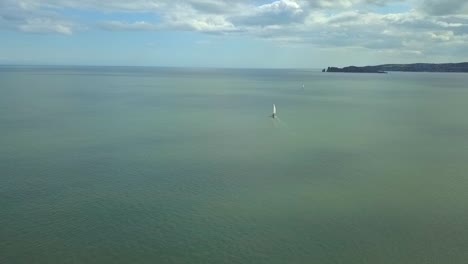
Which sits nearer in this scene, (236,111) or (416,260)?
(416,260)

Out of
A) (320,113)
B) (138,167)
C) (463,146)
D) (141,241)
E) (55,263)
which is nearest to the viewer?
(55,263)

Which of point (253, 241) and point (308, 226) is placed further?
point (308, 226)

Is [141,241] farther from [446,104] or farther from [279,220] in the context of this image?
[446,104]

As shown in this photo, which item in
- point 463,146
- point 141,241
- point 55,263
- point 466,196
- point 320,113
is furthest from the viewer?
point 320,113

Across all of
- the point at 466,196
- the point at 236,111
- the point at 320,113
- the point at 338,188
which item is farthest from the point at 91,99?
the point at 466,196

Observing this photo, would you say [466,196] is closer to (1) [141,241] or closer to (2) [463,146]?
(2) [463,146]

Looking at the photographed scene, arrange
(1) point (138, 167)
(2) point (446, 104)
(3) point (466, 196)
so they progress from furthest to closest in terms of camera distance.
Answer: (2) point (446, 104), (1) point (138, 167), (3) point (466, 196)

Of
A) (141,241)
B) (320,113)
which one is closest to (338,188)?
(141,241)
